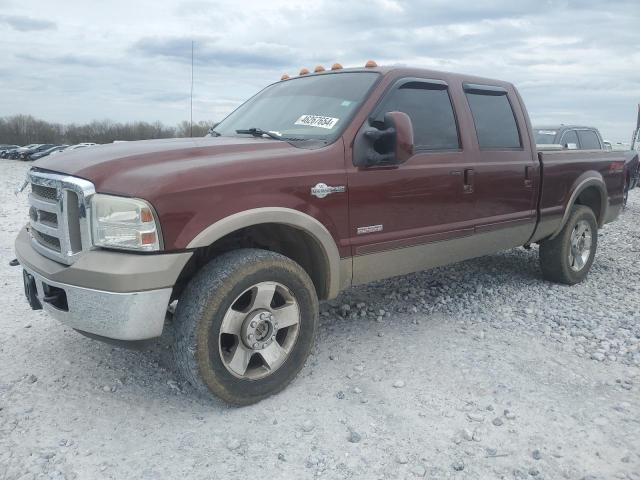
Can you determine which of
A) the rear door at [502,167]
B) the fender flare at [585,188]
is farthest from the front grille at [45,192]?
the fender flare at [585,188]

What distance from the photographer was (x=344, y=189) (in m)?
3.40

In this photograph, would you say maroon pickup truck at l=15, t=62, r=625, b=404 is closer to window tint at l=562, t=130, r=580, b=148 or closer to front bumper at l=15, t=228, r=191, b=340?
front bumper at l=15, t=228, r=191, b=340

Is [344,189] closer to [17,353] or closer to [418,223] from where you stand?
[418,223]

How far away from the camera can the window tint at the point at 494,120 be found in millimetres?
4520

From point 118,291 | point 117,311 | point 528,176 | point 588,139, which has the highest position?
point 588,139

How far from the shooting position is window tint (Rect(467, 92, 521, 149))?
4.52 meters

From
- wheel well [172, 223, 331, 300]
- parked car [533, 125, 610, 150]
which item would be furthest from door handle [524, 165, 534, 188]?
parked car [533, 125, 610, 150]

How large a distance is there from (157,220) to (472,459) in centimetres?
192

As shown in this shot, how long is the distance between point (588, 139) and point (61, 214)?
1089cm

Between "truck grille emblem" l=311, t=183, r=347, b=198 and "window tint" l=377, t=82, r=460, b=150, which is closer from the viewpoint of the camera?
"truck grille emblem" l=311, t=183, r=347, b=198

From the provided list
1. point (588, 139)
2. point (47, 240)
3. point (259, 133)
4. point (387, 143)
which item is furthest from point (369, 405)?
point (588, 139)

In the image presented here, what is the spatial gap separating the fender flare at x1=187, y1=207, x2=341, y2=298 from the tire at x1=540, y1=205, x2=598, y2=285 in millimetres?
3012

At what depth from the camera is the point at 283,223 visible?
3.14m

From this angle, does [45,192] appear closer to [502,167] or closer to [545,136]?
[502,167]
